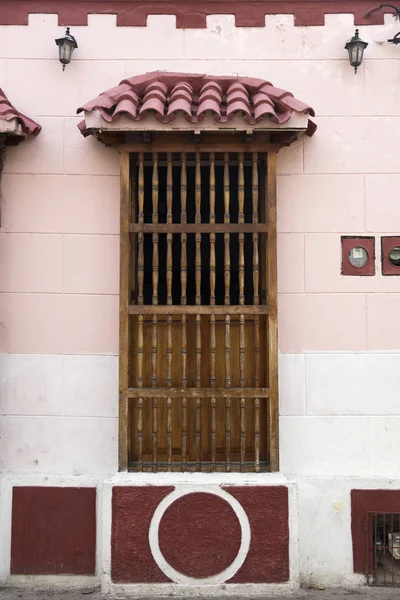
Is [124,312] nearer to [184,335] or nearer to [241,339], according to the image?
[184,335]

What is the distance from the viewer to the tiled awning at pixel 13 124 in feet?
13.0

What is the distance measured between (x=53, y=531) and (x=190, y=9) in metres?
4.07

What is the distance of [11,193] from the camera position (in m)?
4.32

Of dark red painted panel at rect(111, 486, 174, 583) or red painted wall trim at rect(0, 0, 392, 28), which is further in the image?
red painted wall trim at rect(0, 0, 392, 28)

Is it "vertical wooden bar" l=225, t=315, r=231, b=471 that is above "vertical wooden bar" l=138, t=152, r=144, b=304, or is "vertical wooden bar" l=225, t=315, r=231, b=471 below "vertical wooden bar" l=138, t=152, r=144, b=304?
below

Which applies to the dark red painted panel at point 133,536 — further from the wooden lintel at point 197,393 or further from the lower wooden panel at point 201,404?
the wooden lintel at point 197,393

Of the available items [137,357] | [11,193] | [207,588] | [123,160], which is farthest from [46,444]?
[123,160]

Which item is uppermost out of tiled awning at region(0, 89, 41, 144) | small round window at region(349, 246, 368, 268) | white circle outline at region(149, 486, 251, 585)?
tiled awning at region(0, 89, 41, 144)

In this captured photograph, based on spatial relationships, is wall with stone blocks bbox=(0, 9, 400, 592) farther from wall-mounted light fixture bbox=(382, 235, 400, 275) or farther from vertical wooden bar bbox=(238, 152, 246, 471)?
vertical wooden bar bbox=(238, 152, 246, 471)

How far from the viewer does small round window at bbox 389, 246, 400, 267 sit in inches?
169

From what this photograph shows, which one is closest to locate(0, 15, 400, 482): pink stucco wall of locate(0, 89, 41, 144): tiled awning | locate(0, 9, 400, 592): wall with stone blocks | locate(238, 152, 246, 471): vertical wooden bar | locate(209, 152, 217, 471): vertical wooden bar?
locate(0, 9, 400, 592): wall with stone blocks

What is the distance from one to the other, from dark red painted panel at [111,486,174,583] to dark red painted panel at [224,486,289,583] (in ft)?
1.88

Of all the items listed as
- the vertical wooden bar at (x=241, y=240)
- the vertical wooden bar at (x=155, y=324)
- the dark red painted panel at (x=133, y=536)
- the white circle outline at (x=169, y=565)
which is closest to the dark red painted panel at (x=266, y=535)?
the white circle outline at (x=169, y=565)

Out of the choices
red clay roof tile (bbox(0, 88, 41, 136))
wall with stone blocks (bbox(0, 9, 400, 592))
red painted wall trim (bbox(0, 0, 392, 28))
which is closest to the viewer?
red clay roof tile (bbox(0, 88, 41, 136))
